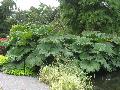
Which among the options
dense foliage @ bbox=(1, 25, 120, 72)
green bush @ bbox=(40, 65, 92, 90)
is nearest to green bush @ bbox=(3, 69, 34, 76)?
dense foliage @ bbox=(1, 25, 120, 72)

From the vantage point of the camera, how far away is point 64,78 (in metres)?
10.7

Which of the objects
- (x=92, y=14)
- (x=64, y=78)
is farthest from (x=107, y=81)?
(x=92, y=14)

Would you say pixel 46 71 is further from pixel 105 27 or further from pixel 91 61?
pixel 105 27

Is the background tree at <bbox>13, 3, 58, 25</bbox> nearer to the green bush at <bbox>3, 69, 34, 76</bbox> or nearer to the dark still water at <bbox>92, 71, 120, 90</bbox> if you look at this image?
the dark still water at <bbox>92, 71, 120, 90</bbox>

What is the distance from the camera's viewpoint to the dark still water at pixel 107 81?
42.0 feet

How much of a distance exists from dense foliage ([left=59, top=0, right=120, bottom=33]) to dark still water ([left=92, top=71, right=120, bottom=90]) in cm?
433

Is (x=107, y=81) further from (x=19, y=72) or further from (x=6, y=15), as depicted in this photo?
(x=6, y=15)

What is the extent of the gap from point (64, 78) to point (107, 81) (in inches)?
143

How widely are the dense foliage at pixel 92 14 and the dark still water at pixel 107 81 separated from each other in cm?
433

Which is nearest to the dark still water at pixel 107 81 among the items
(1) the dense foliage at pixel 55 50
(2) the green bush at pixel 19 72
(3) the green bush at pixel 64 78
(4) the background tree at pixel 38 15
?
(1) the dense foliage at pixel 55 50

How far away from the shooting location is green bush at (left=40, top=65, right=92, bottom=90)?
1042cm

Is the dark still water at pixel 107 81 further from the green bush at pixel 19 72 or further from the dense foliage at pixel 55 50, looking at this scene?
the green bush at pixel 19 72

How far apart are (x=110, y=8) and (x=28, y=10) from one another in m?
8.00

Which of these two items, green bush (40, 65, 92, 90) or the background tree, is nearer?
green bush (40, 65, 92, 90)
